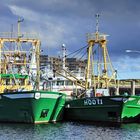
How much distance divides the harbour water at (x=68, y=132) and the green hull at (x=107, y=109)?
159 centimetres

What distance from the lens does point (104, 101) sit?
172ft

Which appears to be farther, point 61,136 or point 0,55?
point 0,55

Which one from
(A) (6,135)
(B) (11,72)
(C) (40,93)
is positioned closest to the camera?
(A) (6,135)

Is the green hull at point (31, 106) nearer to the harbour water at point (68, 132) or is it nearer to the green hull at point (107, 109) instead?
the harbour water at point (68, 132)

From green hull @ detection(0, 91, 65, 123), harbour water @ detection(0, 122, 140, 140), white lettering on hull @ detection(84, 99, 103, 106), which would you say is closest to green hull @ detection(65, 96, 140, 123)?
white lettering on hull @ detection(84, 99, 103, 106)

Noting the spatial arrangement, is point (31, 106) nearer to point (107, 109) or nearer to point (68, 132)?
point (68, 132)

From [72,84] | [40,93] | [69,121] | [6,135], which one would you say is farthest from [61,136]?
[72,84]

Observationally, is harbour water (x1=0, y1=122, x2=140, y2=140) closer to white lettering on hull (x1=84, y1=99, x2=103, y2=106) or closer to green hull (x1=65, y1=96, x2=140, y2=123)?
green hull (x1=65, y1=96, x2=140, y2=123)

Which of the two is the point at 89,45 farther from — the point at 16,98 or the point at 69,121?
the point at 16,98

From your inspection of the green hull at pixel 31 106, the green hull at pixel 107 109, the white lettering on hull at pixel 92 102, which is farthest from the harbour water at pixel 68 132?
the white lettering on hull at pixel 92 102

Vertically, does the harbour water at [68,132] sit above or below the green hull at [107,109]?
below

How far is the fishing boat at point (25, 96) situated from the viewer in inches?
1983

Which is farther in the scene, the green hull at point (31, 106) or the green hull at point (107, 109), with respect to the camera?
the green hull at point (107, 109)

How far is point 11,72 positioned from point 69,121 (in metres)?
10.8
